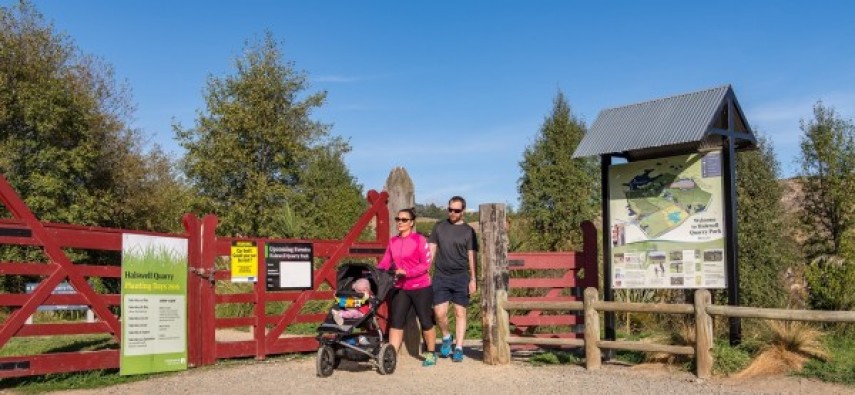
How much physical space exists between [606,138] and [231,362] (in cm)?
544

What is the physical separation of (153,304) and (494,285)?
402 centimetres

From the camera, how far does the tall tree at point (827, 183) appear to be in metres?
34.0

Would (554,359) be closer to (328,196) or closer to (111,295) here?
(111,295)

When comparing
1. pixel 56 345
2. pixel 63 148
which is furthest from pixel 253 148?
pixel 56 345

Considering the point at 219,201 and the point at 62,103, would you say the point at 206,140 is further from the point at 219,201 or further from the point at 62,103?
the point at 62,103

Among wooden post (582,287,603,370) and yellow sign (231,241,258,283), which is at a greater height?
yellow sign (231,241,258,283)

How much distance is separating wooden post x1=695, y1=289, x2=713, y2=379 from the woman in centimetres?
310

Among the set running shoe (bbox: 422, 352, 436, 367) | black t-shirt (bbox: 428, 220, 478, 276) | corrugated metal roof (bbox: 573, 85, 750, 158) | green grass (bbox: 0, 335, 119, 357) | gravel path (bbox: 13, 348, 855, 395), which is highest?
corrugated metal roof (bbox: 573, 85, 750, 158)

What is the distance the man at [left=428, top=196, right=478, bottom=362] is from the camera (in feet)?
33.3

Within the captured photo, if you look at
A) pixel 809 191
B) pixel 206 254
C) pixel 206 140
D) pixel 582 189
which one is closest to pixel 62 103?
pixel 206 140

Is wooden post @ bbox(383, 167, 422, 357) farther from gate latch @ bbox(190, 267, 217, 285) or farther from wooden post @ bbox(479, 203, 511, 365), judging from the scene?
gate latch @ bbox(190, 267, 217, 285)

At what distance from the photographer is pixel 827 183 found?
3469cm

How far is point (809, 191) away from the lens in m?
35.6

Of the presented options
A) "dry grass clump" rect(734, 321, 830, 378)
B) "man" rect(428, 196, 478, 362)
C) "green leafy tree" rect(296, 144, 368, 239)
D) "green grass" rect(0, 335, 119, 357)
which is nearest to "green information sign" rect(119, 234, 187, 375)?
"man" rect(428, 196, 478, 362)
